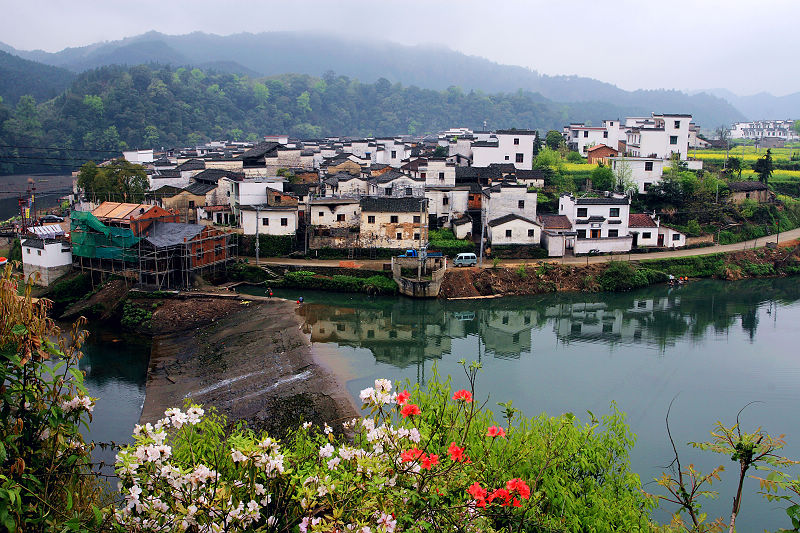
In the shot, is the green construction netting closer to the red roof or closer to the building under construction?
the building under construction

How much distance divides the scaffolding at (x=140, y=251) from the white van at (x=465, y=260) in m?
7.55

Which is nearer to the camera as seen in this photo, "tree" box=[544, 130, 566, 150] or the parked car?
the parked car

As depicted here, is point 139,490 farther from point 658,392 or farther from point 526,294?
point 526,294

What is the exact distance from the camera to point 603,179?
26406 millimetres

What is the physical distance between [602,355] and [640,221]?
9.33 metres

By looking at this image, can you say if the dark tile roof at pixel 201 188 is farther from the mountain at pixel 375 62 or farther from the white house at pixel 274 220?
the mountain at pixel 375 62

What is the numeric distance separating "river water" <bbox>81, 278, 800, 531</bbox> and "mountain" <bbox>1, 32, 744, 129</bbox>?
134063 millimetres

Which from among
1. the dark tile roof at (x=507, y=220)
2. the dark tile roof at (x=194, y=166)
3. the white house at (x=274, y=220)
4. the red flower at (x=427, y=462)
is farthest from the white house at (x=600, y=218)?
the red flower at (x=427, y=462)

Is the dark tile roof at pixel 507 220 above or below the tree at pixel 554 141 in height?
below

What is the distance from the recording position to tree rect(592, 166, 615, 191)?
26281 millimetres

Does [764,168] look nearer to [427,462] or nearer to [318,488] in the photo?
[427,462]

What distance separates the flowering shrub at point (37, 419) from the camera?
3281mm

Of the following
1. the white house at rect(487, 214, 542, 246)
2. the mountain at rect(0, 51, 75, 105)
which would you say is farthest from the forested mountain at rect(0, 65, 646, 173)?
the white house at rect(487, 214, 542, 246)

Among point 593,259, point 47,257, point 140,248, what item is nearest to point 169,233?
point 140,248
